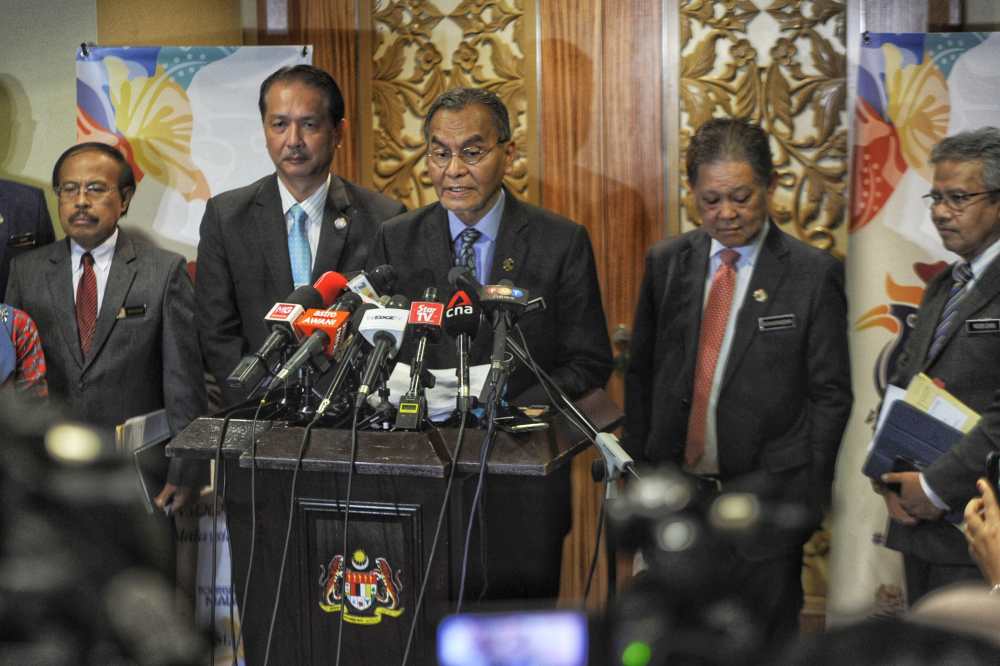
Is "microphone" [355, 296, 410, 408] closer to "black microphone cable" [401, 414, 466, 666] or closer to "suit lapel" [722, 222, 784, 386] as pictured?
"black microphone cable" [401, 414, 466, 666]

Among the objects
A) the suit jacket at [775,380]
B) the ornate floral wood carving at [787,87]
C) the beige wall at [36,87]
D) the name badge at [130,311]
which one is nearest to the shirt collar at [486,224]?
the suit jacket at [775,380]

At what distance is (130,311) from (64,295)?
0.22 metres

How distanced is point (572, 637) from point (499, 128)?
2.38 meters

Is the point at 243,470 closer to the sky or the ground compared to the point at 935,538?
closer to the sky

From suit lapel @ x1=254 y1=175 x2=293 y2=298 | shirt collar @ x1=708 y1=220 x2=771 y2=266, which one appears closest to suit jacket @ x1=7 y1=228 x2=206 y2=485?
suit lapel @ x1=254 y1=175 x2=293 y2=298

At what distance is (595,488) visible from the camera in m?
4.00

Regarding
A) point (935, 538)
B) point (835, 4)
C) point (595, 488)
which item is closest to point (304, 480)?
point (935, 538)

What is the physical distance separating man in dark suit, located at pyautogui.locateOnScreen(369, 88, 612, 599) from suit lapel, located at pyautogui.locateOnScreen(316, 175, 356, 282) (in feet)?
0.90

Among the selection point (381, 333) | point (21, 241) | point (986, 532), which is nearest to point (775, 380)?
point (986, 532)

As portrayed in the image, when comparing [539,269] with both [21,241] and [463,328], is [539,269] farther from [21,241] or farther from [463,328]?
[21,241]

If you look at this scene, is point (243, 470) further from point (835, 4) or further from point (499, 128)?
point (835, 4)

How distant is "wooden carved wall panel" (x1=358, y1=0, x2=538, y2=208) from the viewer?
3979 mm

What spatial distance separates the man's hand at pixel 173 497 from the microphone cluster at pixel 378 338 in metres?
1.40

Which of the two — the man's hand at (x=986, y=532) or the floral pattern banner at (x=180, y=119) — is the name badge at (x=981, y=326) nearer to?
the man's hand at (x=986, y=532)
